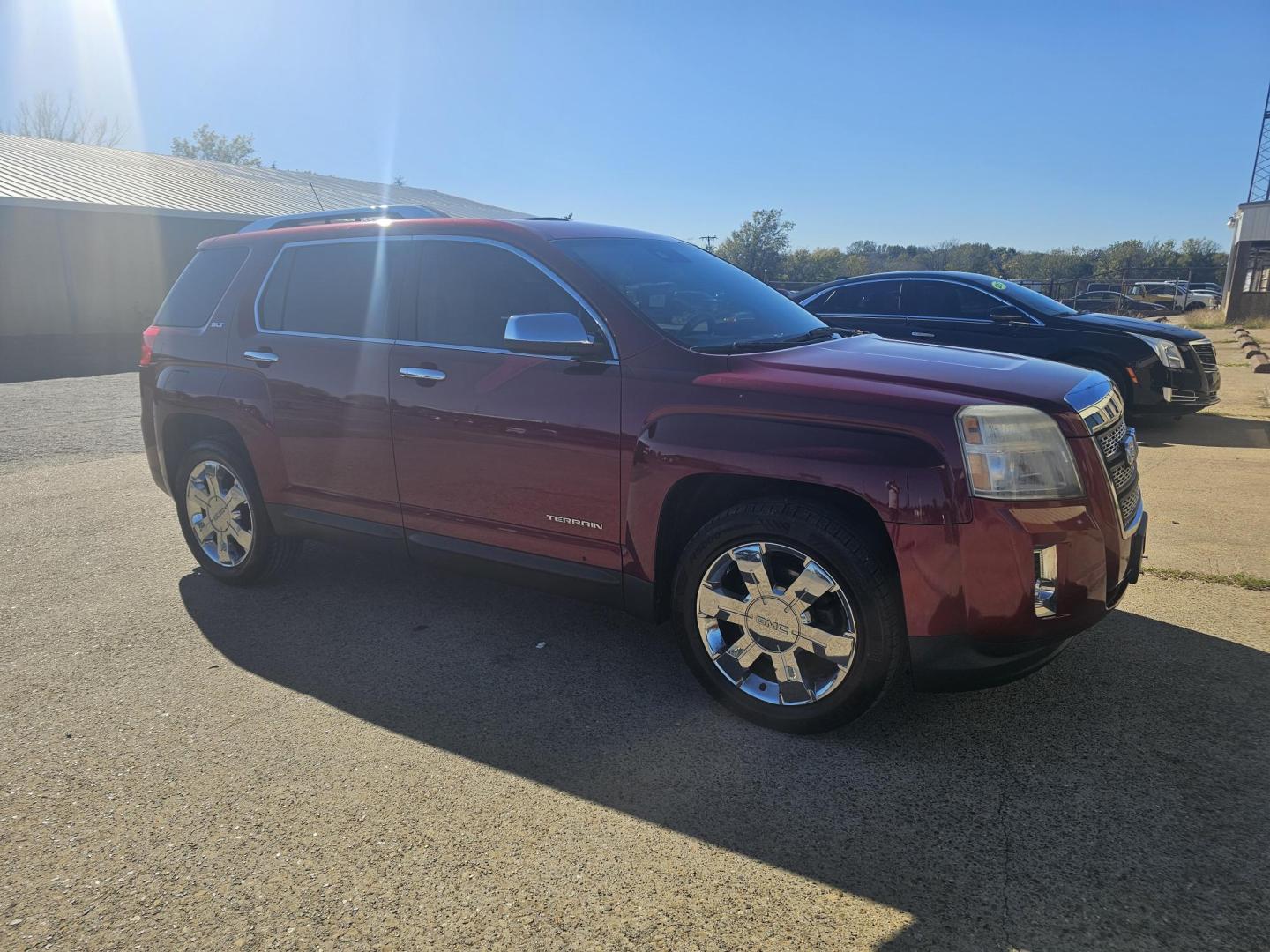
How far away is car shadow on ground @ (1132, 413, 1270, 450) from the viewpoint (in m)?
8.05

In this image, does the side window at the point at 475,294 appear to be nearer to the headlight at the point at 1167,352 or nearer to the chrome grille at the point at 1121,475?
the chrome grille at the point at 1121,475

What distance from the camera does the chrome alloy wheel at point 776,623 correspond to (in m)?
2.99

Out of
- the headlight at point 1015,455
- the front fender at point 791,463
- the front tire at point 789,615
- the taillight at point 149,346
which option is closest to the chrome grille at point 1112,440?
the headlight at point 1015,455

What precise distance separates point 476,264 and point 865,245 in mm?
67872

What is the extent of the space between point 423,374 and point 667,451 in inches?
51.3

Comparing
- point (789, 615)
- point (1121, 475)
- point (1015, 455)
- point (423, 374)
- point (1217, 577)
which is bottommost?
point (1217, 577)

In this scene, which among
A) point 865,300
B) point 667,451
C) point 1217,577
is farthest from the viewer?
point 865,300

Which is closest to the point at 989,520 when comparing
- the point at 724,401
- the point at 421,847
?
the point at 724,401

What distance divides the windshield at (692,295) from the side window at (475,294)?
0.21 m

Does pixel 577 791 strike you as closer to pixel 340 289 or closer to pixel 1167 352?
pixel 340 289

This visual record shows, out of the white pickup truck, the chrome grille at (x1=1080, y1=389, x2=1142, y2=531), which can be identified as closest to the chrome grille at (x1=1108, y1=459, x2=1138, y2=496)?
the chrome grille at (x1=1080, y1=389, x2=1142, y2=531)

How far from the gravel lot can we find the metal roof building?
1693 centimetres

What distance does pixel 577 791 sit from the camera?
9.30 feet

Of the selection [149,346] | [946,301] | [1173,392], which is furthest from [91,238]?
[1173,392]
